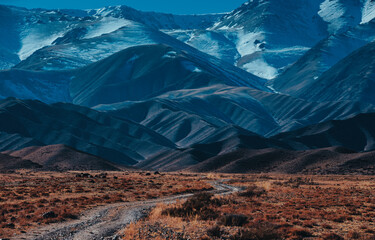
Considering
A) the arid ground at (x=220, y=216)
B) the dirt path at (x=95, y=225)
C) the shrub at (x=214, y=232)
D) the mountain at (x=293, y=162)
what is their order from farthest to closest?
1. the mountain at (x=293, y=162)
2. the dirt path at (x=95, y=225)
3. the arid ground at (x=220, y=216)
4. the shrub at (x=214, y=232)

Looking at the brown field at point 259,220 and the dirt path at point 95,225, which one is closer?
the brown field at point 259,220

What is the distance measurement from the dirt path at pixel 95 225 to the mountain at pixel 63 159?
92.6m

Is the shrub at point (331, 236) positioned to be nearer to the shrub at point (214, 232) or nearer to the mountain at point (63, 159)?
the shrub at point (214, 232)

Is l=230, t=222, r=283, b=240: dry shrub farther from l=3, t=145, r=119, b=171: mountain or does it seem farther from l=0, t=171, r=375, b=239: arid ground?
l=3, t=145, r=119, b=171: mountain

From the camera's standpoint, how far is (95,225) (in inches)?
1190

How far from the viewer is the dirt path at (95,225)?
2683 cm

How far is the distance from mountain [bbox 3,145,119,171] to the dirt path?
9264 cm

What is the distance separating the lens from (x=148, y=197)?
1929 inches

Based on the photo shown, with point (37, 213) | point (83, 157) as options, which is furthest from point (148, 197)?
point (83, 157)

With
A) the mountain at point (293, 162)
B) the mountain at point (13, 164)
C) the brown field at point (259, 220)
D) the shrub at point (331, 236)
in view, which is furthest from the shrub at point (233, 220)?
the mountain at point (293, 162)

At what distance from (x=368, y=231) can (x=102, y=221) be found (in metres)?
15.6

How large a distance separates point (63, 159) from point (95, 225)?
113 m

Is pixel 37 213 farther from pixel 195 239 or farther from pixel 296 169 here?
pixel 296 169

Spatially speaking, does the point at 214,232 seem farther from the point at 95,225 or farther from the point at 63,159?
the point at 63,159
